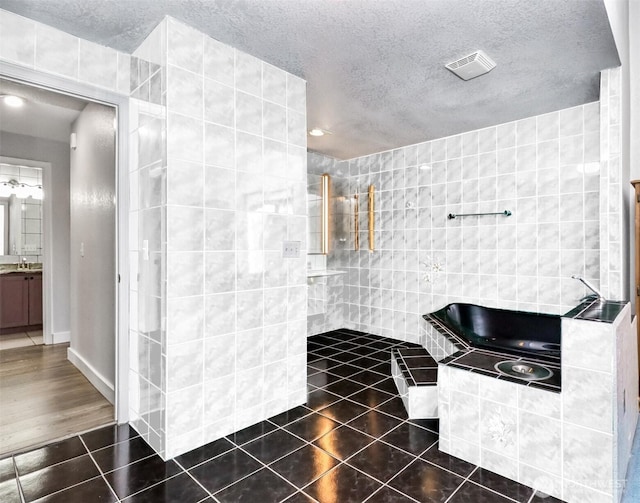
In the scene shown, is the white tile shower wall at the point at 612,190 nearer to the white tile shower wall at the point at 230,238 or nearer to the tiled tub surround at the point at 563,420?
the tiled tub surround at the point at 563,420

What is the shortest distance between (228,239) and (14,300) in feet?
14.0

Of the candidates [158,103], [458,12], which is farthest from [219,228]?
[458,12]

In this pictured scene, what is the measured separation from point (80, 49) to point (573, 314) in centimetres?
296

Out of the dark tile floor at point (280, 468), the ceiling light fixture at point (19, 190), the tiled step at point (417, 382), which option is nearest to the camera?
the dark tile floor at point (280, 468)

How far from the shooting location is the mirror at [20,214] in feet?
16.7

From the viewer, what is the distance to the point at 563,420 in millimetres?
1604

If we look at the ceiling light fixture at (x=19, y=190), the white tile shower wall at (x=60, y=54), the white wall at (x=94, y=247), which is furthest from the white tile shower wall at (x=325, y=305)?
the ceiling light fixture at (x=19, y=190)

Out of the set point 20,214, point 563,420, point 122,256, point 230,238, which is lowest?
point 563,420

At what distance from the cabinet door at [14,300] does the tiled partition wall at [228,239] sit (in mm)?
3877

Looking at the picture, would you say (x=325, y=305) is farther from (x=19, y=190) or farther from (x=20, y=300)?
(x=19, y=190)

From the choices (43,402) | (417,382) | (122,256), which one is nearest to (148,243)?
(122,256)

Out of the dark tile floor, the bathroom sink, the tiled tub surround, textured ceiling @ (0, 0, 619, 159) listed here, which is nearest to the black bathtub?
the bathroom sink

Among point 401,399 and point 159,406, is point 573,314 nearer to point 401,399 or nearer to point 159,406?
point 401,399

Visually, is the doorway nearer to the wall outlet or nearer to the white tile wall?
the wall outlet
